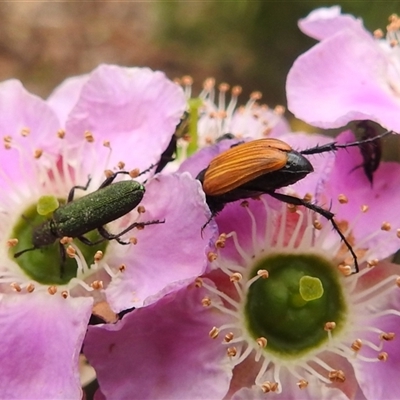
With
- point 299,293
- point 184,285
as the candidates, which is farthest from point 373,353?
point 184,285

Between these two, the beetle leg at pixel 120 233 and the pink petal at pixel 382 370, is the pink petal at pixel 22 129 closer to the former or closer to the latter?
the beetle leg at pixel 120 233

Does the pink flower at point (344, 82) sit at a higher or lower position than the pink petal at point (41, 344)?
higher

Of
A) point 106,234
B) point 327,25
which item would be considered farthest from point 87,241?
point 327,25

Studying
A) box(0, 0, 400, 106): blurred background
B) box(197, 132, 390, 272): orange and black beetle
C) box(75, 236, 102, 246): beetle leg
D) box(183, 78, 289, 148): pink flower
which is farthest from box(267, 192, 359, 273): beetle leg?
box(0, 0, 400, 106): blurred background

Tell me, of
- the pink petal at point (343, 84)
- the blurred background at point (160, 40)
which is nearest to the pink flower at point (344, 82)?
the pink petal at point (343, 84)

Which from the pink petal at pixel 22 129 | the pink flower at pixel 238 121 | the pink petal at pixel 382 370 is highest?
the pink petal at pixel 22 129

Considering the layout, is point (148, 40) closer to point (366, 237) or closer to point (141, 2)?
point (141, 2)

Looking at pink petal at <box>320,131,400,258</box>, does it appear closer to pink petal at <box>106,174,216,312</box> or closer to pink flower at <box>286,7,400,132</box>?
pink flower at <box>286,7,400,132</box>

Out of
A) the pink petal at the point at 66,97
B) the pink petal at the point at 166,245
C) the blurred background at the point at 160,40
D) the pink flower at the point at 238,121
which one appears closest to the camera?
the pink petal at the point at 166,245

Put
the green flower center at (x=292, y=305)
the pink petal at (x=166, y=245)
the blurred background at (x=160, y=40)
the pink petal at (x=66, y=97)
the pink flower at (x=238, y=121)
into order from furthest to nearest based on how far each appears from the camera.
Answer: the blurred background at (x=160, y=40), the pink flower at (x=238, y=121), the pink petal at (x=66, y=97), the green flower center at (x=292, y=305), the pink petal at (x=166, y=245)
